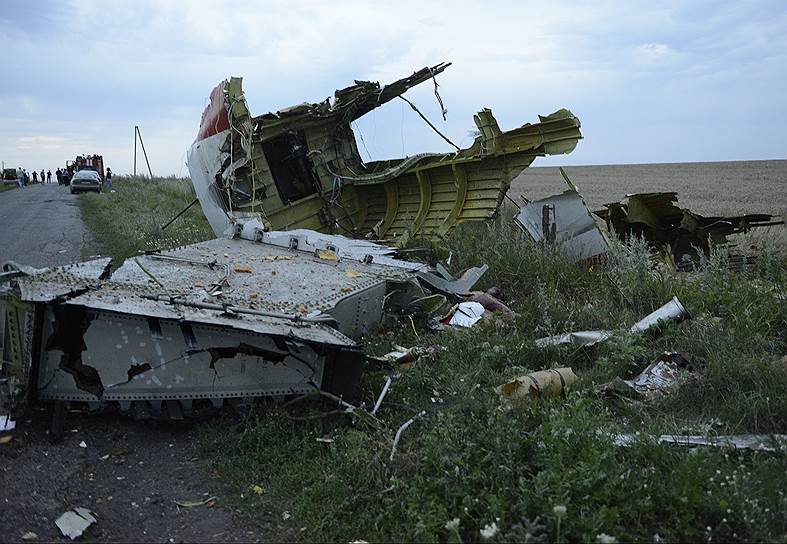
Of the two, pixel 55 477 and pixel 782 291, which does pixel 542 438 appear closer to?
pixel 55 477

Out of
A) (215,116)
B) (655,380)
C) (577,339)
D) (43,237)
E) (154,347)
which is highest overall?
(215,116)

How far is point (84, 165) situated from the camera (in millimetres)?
46656

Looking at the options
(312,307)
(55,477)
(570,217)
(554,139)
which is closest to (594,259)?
(570,217)

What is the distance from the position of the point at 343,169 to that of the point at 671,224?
16.1 ft

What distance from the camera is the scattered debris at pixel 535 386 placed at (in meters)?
4.25

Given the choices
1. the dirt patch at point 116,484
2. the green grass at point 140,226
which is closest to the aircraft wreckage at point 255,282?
the dirt patch at point 116,484

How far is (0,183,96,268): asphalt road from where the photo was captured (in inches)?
394

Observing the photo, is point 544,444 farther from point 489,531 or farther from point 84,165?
point 84,165

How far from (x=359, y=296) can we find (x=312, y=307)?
0.60 meters

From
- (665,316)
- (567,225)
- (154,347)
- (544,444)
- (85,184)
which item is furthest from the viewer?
(85,184)

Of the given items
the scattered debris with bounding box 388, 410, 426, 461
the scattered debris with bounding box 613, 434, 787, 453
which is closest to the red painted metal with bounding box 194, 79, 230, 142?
the scattered debris with bounding box 388, 410, 426, 461

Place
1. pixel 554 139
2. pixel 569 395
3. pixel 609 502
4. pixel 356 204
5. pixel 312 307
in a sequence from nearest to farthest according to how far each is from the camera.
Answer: pixel 609 502, pixel 569 395, pixel 312 307, pixel 554 139, pixel 356 204

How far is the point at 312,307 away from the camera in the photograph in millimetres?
4969

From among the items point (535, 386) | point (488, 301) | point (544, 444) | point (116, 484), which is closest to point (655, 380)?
point (535, 386)
